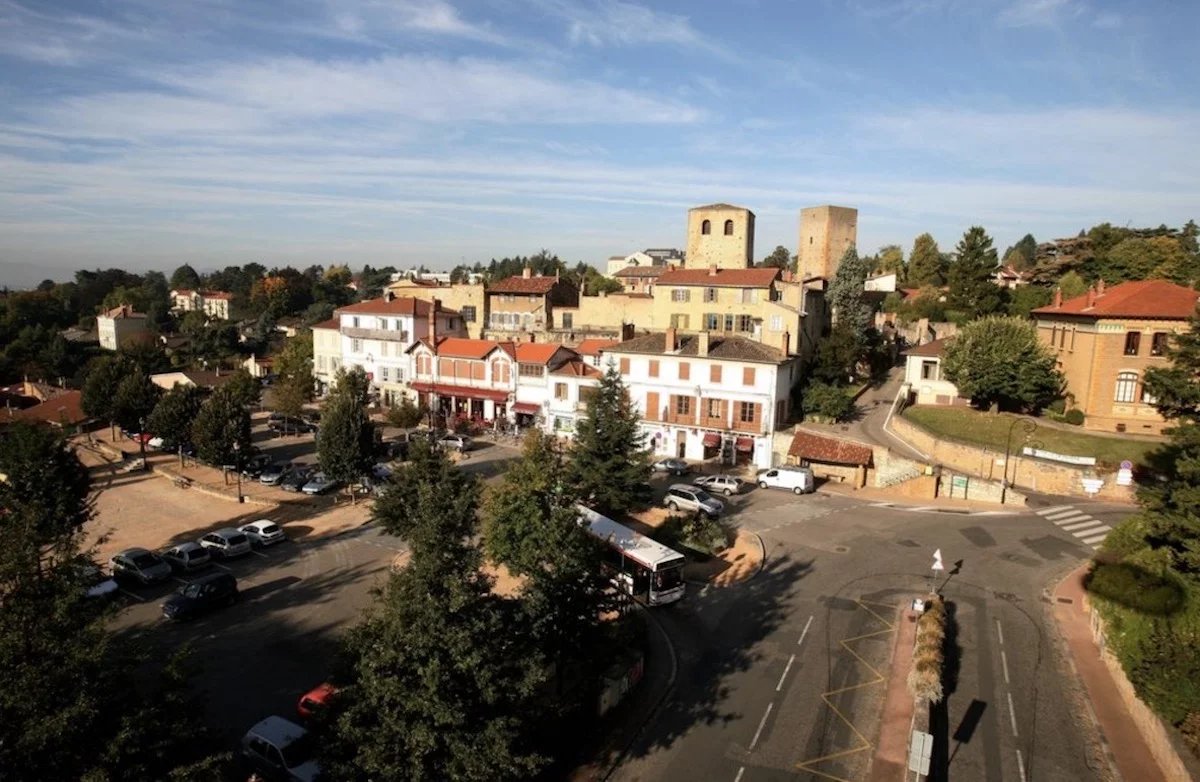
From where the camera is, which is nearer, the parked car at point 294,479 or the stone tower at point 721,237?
the parked car at point 294,479

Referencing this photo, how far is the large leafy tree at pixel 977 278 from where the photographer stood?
66875 millimetres

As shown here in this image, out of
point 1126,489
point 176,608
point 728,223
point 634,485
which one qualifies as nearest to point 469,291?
point 728,223

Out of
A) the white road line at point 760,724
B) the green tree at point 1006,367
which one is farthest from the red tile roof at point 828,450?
the white road line at point 760,724

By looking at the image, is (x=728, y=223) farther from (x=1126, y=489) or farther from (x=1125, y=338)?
(x=1126, y=489)

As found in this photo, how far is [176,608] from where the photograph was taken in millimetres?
26328

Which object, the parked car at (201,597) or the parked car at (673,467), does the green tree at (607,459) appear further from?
the parked car at (201,597)

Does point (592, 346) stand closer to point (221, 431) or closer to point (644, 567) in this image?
point (221, 431)

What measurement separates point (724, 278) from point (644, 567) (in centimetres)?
3522

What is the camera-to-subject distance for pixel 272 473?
45094mm

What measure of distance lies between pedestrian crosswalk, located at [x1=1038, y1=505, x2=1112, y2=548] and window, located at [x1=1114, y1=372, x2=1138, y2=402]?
1064 cm

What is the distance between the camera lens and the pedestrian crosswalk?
33031mm

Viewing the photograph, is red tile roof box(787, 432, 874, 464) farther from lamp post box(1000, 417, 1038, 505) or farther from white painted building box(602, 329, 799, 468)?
lamp post box(1000, 417, 1038, 505)

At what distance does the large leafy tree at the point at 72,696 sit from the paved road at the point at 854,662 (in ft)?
33.6

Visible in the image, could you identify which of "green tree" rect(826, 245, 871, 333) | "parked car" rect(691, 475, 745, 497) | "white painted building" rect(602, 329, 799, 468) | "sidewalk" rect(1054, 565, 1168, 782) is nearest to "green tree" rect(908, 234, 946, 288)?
"green tree" rect(826, 245, 871, 333)
